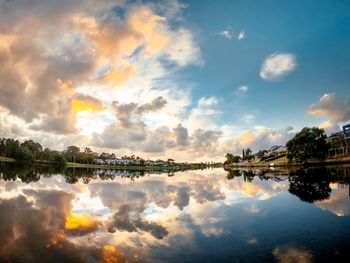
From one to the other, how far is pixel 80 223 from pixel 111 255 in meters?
6.73

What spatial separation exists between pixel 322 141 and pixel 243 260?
327ft

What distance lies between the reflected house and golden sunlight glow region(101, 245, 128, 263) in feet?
337

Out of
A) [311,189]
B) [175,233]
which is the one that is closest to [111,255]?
[175,233]

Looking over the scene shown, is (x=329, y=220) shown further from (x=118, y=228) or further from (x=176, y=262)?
(x=118, y=228)

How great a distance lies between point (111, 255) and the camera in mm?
10227

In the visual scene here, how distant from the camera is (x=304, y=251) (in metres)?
10.3

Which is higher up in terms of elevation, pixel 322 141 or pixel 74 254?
pixel 322 141

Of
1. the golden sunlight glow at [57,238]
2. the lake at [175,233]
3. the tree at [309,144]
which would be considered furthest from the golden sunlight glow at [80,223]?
the tree at [309,144]

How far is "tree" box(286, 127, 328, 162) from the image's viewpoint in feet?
305

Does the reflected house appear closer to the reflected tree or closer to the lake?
the reflected tree

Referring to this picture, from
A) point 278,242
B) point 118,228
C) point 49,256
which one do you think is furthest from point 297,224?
point 49,256

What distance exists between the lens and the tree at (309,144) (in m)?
92.8

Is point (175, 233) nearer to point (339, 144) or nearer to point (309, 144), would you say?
point (309, 144)

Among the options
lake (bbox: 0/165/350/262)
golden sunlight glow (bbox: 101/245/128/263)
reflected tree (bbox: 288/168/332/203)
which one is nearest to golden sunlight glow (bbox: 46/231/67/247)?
lake (bbox: 0/165/350/262)
